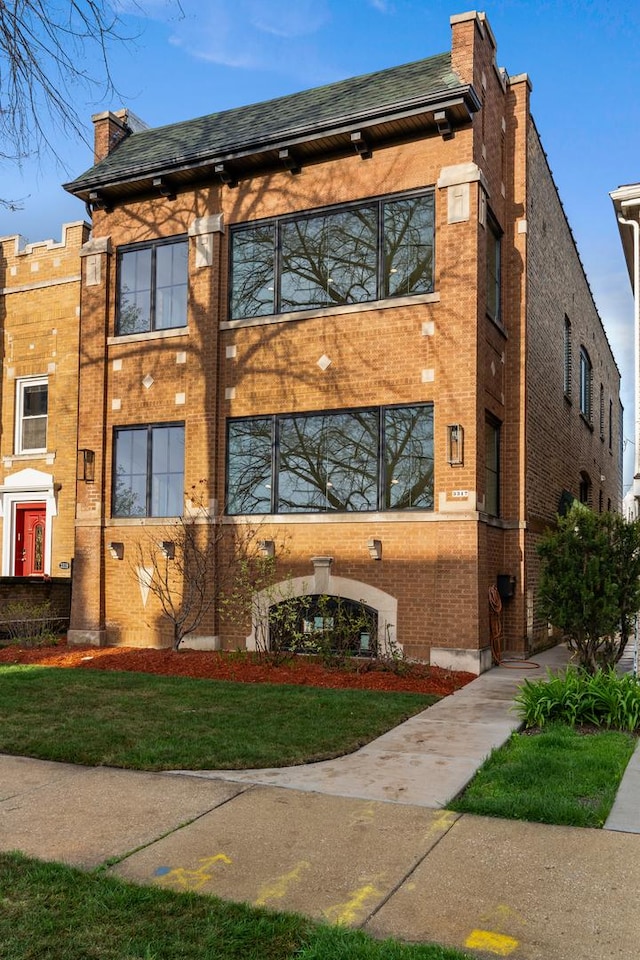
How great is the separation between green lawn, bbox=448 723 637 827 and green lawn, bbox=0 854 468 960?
1.97 metres

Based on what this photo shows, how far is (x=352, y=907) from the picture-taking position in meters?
3.95

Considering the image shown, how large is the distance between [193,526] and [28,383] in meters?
7.37

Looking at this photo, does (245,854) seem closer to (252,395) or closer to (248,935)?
(248,935)

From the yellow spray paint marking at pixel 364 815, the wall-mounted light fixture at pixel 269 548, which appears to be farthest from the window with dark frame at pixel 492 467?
the yellow spray paint marking at pixel 364 815

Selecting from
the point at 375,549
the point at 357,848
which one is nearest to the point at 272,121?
the point at 375,549

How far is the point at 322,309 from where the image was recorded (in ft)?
44.1

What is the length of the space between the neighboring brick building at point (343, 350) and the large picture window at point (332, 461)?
0.11ft

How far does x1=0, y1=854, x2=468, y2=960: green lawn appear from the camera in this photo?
348cm

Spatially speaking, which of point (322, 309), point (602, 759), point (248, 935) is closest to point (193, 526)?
point (322, 309)

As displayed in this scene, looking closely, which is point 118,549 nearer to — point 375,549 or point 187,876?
point 375,549

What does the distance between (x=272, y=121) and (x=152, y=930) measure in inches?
534

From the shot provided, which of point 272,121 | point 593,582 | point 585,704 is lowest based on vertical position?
point 585,704

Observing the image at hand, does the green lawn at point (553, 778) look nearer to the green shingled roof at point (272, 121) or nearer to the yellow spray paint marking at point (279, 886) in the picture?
the yellow spray paint marking at point (279, 886)

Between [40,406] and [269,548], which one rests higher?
[40,406]
